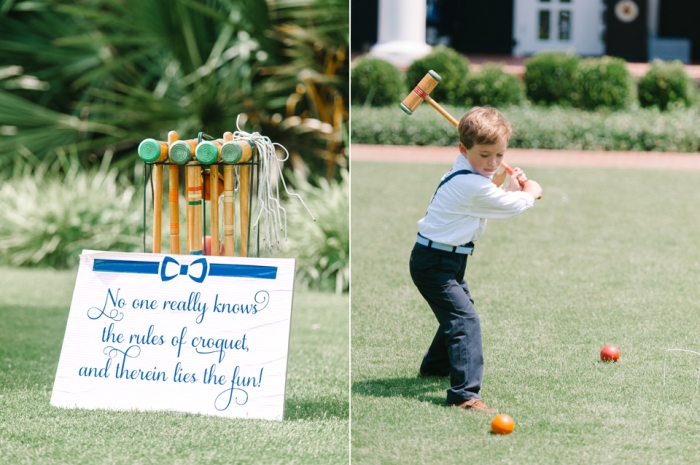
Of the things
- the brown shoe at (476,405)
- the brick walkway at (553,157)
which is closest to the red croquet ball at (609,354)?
the brown shoe at (476,405)

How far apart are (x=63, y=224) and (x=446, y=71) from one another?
707 cm

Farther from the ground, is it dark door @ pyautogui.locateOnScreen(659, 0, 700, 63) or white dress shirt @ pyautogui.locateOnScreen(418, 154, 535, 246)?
dark door @ pyautogui.locateOnScreen(659, 0, 700, 63)

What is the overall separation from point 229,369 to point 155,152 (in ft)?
3.23

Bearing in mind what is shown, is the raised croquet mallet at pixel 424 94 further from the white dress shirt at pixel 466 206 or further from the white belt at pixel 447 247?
the white belt at pixel 447 247

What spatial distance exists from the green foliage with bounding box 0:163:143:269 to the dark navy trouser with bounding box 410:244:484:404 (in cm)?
567

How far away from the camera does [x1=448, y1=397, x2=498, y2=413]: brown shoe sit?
3797 millimetres

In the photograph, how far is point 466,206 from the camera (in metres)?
3.85

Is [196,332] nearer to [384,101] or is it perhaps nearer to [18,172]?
[18,172]

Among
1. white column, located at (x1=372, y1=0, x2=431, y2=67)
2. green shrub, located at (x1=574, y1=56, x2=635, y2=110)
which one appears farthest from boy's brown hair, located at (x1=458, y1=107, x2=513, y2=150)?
white column, located at (x1=372, y1=0, x2=431, y2=67)

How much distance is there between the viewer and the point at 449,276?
154 inches

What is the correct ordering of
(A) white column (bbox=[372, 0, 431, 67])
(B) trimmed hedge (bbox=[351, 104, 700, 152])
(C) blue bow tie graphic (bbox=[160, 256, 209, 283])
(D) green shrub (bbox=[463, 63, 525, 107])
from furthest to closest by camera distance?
(A) white column (bbox=[372, 0, 431, 67]), (D) green shrub (bbox=[463, 63, 525, 107]), (B) trimmed hedge (bbox=[351, 104, 700, 152]), (C) blue bow tie graphic (bbox=[160, 256, 209, 283])

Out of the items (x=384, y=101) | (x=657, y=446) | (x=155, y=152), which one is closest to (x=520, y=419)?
(x=657, y=446)

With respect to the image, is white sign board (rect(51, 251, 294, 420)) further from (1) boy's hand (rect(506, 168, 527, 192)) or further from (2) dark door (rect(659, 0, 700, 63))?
(2) dark door (rect(659, 0, 700, 63))

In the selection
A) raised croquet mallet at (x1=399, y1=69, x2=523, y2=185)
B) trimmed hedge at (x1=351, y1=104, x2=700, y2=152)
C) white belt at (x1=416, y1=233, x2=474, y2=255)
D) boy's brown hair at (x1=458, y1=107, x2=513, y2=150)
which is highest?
raised croquet mallet at (x1=399, y1=69, x2=523, y2=185)
